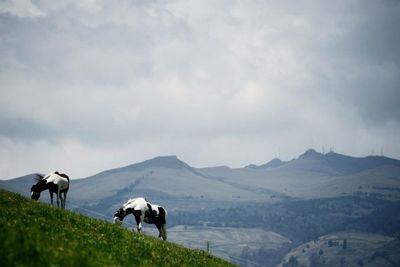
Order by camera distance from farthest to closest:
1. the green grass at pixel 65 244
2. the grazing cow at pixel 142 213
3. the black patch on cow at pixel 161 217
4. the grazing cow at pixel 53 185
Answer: the black patch on cow at pixel 161 217, the grazing cow at pixel 53 185, the grazing cow at pixel 142 213, the green grass at pixel 65 244

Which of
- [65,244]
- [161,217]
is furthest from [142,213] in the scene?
[65,244]

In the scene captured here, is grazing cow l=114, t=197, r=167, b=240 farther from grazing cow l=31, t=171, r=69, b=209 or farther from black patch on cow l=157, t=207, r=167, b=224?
grazing cow l=31, t=171, r=69, b=209

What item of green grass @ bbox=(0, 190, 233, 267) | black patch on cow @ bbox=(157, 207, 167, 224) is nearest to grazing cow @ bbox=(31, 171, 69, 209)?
black patch on cow @ bbox=(157, 207, 167, 224)

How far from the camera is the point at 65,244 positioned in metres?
17.5

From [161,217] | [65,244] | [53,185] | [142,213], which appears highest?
[53,185]

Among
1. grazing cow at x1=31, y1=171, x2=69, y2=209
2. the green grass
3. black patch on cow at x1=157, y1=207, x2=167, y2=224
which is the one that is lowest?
the green grass

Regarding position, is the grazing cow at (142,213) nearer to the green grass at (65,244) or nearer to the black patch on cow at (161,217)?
the black patch on cow at (161,217)

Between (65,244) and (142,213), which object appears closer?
(65,244)

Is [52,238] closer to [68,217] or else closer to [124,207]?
[68,217]

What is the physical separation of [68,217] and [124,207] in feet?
40.0

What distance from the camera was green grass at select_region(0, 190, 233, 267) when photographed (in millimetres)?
14852

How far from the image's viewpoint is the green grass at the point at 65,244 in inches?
585

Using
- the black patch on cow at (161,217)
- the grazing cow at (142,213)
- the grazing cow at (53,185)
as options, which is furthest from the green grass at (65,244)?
the black patch on cow at (161,217)

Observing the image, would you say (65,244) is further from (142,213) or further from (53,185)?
(53,185)
